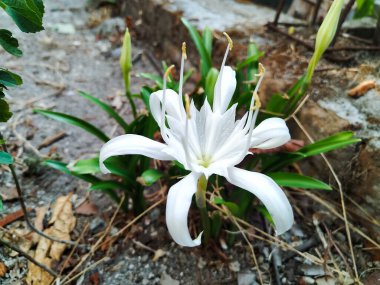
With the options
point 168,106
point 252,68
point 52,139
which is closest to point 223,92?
point 168,106

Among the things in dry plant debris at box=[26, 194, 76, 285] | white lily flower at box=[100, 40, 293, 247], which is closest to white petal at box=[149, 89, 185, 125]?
white lily flower at box=[100, 40, 293, 247]

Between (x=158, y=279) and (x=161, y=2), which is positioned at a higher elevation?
(x=161, y=2)

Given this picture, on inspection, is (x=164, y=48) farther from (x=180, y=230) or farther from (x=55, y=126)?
(x=180, y=230)

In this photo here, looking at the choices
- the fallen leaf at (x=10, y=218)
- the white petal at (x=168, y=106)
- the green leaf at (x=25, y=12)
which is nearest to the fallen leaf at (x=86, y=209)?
the fallen leaf at (x=10, y=218)

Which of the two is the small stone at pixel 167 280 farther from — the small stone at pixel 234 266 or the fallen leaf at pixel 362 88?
the fallen leaf at pixel 362 88

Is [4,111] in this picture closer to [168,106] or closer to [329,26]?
[168,106]

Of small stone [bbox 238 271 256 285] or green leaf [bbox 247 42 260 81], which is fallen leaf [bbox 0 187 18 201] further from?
green leaf [bbox 247 42 260 81]

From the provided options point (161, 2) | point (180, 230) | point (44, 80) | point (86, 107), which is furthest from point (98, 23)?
point (180, 230)
